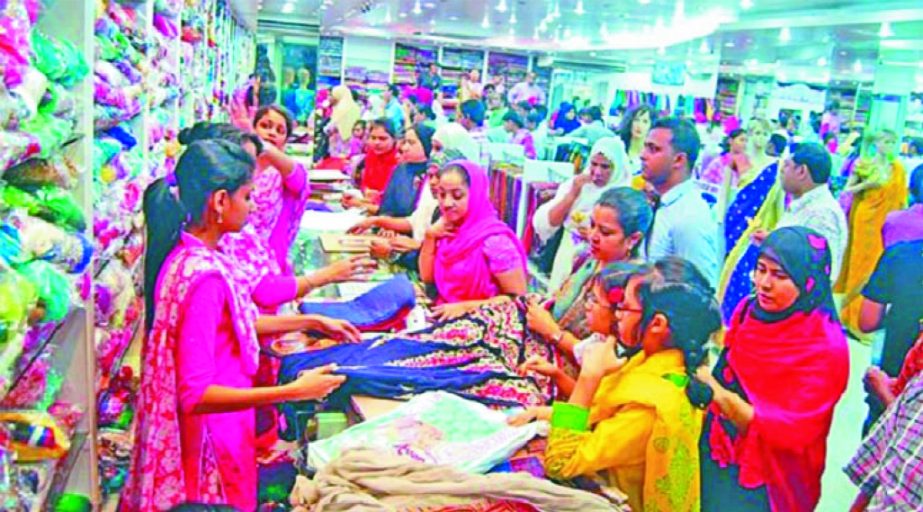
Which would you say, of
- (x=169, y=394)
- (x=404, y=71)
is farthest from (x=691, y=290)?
(x=404, y=71)

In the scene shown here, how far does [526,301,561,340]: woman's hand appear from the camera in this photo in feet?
8.29

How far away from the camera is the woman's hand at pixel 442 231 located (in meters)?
3.25

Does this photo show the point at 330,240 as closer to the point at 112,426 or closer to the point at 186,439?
the point at 112,426

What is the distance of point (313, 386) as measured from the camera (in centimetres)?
213

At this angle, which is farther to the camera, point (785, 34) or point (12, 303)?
point (785, 34)

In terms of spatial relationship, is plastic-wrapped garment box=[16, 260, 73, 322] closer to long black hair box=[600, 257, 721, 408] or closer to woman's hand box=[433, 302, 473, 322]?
woman's hand box=[433, 302, 473, 322]

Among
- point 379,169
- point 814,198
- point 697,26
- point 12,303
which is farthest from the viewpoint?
point 697,26

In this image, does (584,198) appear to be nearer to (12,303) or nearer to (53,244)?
(53,244)

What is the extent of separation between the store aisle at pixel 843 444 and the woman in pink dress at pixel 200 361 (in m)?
2.16

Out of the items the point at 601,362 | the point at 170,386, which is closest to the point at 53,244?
the point at 170,386

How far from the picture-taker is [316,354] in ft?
7.99

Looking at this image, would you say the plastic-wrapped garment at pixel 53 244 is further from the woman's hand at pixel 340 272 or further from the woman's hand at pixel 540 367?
the woman's hand at pixel 540 367

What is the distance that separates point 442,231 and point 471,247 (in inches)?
7.2

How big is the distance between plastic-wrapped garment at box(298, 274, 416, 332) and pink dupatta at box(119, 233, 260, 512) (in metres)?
0.54
